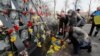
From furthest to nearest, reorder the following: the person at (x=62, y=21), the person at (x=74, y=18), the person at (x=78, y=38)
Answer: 1. the person at (x=62, y=21)
2. the person at (x=74, y=18)
3. the person at (x=78, y=38)

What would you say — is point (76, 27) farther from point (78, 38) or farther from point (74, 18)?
point (74, 18)

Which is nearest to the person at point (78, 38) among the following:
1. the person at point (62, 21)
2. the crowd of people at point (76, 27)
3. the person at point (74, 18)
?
the crowd of people at point (76, 27)

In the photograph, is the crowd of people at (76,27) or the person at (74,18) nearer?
the crowd of people at (76,27)

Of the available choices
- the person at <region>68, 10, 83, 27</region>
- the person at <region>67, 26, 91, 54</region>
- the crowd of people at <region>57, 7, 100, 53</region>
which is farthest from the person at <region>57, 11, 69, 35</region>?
the person at <region>67, 26, 91, 54</region>

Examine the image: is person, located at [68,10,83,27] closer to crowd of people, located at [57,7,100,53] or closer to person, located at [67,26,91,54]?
crowd of people, located at [57,7,100,53]

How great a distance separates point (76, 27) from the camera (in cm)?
852

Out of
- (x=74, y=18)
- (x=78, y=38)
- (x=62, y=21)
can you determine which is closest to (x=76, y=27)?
(x=78, y=38)

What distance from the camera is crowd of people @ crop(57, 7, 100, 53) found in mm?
8219

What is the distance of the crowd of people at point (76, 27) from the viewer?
27.0ft

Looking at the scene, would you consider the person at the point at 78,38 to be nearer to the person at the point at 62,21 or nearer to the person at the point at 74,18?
the person at the point at 74,18

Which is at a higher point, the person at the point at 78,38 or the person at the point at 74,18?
the person at the point at 74,18

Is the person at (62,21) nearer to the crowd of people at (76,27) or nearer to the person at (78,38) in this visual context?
the crowd of people at (76,27)

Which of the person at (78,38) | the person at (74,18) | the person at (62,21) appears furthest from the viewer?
the person at (62,21)

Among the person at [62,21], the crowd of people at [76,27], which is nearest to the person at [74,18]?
the crowd of people at [76,27]
